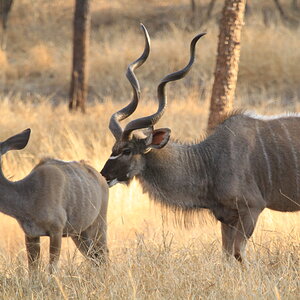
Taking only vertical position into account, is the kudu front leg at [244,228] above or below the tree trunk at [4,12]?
below

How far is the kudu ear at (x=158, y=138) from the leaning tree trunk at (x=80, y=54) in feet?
28.2

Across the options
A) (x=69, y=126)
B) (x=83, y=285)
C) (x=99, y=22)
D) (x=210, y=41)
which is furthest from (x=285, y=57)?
(x=83, y=285)

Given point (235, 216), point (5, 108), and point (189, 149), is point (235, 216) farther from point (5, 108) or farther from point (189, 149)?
point (5, 108)

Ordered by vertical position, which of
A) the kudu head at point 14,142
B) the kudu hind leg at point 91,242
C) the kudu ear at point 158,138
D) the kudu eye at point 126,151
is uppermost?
the kudu head at point 14,142

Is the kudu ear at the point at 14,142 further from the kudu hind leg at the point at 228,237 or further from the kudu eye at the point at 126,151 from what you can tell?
the kudu hind leg at the point at 228,237

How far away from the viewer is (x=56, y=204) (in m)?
5.48

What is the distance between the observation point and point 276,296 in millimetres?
4262

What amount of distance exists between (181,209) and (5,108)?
752 cm

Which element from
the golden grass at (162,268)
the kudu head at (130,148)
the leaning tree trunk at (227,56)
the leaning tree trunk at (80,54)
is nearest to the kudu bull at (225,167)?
the kudu head at (130,148)

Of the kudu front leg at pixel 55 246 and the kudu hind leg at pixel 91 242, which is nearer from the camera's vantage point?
the kudu front leg at pixel 55 246

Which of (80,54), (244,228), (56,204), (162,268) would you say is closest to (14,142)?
(56,204)

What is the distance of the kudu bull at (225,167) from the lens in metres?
5.97

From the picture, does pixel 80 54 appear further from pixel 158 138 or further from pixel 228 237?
pixel 228 237

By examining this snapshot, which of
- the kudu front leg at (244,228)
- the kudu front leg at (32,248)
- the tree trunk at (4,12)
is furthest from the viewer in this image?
the tree trunk at (4,12)
